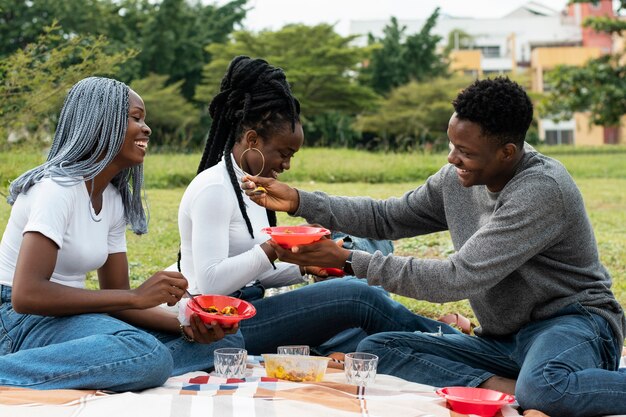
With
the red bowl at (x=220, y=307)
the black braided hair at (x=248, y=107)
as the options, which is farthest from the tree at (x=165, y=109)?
the red bowl at (x=220, y=307)

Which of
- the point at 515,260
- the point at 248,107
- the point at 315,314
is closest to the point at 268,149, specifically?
the point at 248,107

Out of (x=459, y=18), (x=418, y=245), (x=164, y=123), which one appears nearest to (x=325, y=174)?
(x=418, y=245)

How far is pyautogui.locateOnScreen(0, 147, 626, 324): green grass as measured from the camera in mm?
7031

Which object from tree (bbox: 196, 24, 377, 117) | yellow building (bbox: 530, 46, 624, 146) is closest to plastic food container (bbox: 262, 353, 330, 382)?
tree (bbox: 196, 24, 377, 117)

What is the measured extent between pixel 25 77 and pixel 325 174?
6.64 metres

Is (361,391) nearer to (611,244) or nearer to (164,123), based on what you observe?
(611,244)

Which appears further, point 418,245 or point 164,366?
point 418,245

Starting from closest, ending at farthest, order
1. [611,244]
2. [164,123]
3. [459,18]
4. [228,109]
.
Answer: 1. [228,109]
2. [611,244]
3. [164,123]
4. [459,18]

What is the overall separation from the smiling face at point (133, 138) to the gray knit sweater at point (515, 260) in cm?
93

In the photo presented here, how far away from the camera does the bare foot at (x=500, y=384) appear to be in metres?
3.32

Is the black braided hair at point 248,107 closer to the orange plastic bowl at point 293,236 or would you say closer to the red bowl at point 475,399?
the orange plastic bowl at point 293,236

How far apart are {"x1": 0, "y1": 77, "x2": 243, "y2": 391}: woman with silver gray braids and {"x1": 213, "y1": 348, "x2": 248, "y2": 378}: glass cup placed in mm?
96

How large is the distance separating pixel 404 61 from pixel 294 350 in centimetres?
3193

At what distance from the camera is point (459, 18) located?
57.4 metres
